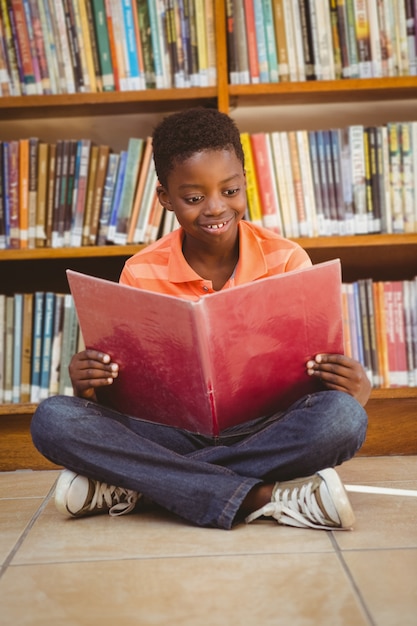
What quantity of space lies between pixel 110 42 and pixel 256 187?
1.57 feet

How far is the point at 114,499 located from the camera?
1.22m

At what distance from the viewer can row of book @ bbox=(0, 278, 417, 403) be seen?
174 centimetres

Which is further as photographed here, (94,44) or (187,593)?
(94,44)

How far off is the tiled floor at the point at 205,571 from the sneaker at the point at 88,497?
2 cm

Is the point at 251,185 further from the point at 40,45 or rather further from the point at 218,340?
the point at 218,340

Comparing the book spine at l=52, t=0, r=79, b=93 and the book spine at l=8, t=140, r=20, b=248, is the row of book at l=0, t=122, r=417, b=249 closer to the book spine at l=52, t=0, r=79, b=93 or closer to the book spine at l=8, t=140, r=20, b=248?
the book spine at l=8, t=140, r=20, b=248

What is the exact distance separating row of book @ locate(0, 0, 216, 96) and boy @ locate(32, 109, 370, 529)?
46 centimetres

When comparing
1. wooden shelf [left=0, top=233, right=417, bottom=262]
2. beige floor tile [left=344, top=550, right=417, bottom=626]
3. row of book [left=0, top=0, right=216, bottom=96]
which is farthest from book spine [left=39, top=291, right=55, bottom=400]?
beige floor tile [left=344, top=550, right=417, bottom=626]

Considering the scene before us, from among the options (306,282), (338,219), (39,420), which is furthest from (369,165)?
(39,420)

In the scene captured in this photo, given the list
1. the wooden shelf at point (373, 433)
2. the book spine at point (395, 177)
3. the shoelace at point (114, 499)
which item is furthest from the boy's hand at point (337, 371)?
the book spine at point (395, 177)

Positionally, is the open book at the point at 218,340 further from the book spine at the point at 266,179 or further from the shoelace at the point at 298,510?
the book spine at the point at 266,179

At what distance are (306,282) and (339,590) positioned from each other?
44cm

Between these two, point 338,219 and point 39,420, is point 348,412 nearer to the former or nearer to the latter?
point 39,420

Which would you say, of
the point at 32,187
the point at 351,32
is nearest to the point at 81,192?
the point at 32,187
